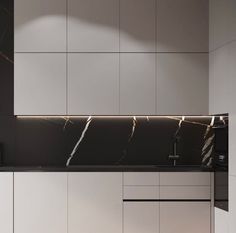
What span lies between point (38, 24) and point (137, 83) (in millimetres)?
1146

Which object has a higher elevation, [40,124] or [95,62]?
[95,62]

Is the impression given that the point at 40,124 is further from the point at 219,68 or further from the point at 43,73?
the point at 219,68

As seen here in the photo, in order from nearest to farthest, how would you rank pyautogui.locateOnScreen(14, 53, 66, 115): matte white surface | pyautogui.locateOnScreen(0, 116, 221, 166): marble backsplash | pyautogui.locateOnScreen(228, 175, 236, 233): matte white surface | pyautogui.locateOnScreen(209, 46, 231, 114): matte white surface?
pyautogui.locateOnScreen(228, 175, 236, 233): matte white surface → pyautogui.locateOnScreen(209, 46, 231, 114): matte white surface → pyautogui.locateOnScreen(14, 53, 66, 115): matte white surface → pyautogui.locateOnScreen(0, 116, 221, 166): marble backsplash

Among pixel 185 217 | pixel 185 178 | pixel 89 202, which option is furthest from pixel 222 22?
pixel 89 202

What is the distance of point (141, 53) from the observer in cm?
525

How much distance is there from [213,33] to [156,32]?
56 centimetres

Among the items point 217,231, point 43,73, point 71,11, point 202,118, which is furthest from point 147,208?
point 71,11

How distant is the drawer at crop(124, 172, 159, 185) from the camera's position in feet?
16.4

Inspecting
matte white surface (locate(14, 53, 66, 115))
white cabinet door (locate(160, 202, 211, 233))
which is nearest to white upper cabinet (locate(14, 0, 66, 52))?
matte white surface (locate(14, 53, 66, 115))

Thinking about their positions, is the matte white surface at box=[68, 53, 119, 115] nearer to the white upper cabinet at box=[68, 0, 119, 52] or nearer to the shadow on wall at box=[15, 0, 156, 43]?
the white upper cabinet at box=[68, 0, 119, 52]

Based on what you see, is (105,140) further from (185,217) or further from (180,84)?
(185,217)

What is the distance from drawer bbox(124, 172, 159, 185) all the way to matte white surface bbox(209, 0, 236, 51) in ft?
4.53

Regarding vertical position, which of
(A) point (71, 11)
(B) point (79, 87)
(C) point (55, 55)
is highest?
(A) point (71, 11)

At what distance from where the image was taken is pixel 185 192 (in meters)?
5.04
